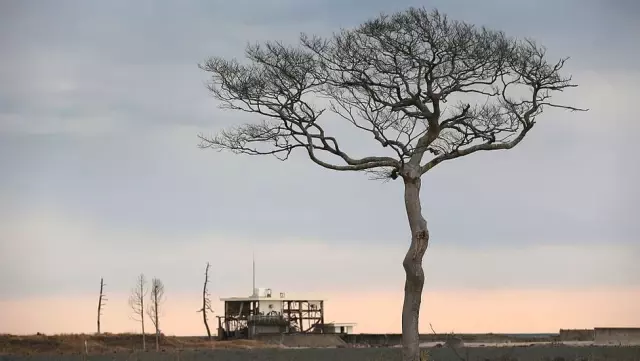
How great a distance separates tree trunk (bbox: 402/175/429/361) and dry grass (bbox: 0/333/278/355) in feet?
58.5

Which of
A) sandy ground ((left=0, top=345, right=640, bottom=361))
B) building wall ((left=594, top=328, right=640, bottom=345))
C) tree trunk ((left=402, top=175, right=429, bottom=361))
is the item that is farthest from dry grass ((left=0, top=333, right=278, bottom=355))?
tree trunk ((left=402, top=175, right=429, bottom=361))

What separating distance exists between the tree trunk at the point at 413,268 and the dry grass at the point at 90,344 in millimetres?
17819

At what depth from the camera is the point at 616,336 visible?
38406mm

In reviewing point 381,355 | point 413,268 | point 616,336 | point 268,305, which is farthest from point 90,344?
point 413,268

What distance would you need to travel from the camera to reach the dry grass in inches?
1629

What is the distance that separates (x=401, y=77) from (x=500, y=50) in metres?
2.32

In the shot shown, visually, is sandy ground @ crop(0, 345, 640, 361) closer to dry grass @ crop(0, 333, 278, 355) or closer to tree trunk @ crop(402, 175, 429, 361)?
tree trunk @ crop(402, 175, 429, 361)

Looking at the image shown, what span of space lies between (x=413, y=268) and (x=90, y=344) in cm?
2476

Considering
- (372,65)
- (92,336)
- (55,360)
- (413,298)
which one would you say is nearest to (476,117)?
(372,65)

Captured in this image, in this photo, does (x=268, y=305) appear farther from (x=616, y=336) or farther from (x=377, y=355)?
(x=377, y=355)

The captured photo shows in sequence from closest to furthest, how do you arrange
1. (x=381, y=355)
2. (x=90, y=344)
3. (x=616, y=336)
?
(x=381, y=355) < (x=616, y=336) < (x=90, y=344)

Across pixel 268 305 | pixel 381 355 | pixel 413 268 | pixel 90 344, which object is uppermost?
pixel 413 268

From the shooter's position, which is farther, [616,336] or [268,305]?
[268,305]

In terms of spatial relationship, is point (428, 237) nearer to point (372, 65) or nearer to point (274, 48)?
point (372, 65)
